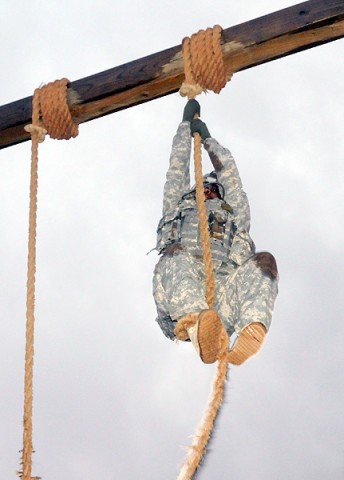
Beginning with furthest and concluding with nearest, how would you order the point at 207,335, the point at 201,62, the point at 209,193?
the point at 209,193
the point at 201,62
the point at 207,335

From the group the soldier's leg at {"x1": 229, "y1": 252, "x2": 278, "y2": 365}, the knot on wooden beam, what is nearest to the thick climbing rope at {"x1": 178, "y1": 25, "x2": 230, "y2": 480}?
the knot on wooden beam

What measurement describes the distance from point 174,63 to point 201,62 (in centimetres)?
20

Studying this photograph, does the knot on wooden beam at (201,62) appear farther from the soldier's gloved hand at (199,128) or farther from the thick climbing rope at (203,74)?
the soldier's gloved hand at (199,128)

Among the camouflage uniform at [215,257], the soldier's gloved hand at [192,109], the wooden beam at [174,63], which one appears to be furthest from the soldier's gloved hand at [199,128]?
the camouflage uniform at [215,257]

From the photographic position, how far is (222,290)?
451 cm

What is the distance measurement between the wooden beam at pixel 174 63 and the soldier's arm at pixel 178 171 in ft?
2.46

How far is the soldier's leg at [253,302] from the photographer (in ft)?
12.7

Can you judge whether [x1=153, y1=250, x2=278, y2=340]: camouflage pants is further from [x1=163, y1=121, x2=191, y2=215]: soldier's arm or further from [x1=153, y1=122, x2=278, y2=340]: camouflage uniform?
[x1=163, y1=121, x2=191, y2=215]: soldier's arm

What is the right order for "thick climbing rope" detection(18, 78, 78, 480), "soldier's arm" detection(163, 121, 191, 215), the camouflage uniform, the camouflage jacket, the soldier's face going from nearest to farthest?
"thick climbing rope" detection(18, 78, 78, 480) → the camouflage uniform → the camouflage jacket → "soldier's arm" detection(163, 121, 191, 215) → the soldier's face

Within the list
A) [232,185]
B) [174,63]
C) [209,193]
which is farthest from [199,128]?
[209,193]

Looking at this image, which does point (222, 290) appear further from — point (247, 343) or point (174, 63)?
point (174, 63)

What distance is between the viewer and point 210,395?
135 inches

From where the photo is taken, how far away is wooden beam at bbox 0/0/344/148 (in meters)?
3.94

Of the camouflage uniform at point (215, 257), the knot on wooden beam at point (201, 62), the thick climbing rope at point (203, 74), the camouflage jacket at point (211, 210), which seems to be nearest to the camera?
the thick climbing rope at point (203, 74)
